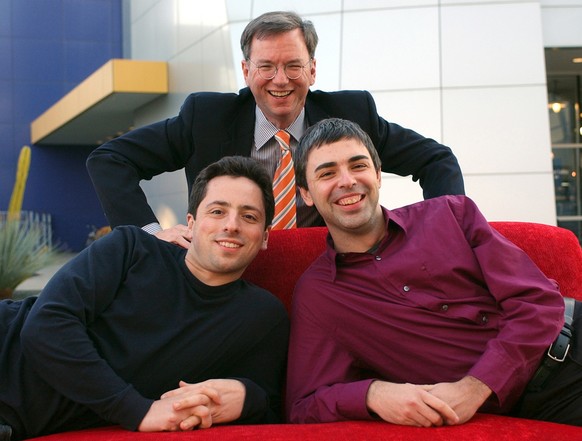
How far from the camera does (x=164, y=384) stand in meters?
2.18

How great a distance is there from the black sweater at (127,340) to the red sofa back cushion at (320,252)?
0.97ft

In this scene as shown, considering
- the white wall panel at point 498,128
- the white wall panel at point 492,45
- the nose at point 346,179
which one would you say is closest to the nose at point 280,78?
the nose at point 346,179

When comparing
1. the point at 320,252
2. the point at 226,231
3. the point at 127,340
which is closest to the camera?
the point at 127,340

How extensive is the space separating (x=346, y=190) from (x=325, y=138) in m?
0.23

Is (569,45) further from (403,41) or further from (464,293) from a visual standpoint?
(464,293)

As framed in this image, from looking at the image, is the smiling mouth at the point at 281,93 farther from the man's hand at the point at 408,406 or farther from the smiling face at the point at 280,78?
the man's hand at the point at 408,406

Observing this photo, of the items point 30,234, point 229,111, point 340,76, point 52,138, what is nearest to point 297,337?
point 229,111

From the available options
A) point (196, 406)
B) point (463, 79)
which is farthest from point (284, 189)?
point (463, 79)

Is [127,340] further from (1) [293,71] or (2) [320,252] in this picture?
(1) [293,71]

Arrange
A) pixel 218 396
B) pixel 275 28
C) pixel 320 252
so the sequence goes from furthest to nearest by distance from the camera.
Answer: pixel 275 28, pixel 320 252, pixel 218 396

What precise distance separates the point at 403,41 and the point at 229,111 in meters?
5.22

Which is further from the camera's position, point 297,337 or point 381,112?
point 381,112

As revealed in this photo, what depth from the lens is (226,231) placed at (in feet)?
7.59

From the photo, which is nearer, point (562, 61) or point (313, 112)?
point (313, 112)
